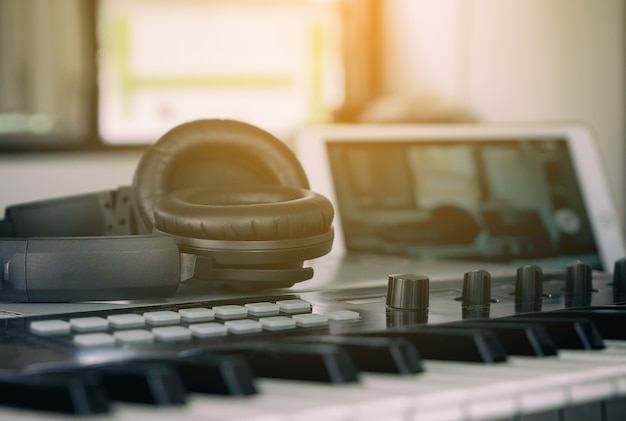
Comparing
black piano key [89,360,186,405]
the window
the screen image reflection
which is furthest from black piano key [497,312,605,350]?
the window

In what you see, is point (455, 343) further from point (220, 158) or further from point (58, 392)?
point (220, 158)

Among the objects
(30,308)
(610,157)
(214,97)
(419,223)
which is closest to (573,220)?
(419,223)

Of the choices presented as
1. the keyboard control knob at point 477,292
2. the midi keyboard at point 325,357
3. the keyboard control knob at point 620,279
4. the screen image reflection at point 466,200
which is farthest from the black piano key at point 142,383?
the screen image reflection at point 466,200

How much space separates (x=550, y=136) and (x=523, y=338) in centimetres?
85

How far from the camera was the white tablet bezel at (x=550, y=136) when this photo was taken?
119 cm

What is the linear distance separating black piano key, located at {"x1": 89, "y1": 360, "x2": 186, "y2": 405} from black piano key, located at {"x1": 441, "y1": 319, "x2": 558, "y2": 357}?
18 centimetres

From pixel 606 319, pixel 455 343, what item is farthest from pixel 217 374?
pixel 606 319

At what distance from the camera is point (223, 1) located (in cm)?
280

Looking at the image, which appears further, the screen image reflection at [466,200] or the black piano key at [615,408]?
the screen image reflection at [466,200]

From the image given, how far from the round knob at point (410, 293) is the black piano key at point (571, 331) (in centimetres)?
5

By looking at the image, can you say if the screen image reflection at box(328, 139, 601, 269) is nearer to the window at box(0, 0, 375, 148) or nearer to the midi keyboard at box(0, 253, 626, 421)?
the midi keyboard at box(0, 253, 626, 421)

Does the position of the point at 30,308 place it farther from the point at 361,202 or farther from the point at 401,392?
the point at 361,202

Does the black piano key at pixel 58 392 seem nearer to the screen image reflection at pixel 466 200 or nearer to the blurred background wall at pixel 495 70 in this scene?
the screen image reflection at pixel 466 200

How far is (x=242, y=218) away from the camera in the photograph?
60cm
